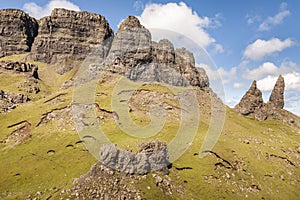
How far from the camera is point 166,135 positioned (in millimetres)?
104312

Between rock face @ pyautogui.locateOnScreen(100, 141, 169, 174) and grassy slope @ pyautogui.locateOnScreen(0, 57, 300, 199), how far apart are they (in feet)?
13.3

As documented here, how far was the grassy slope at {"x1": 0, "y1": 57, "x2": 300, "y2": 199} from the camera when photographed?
75750mm

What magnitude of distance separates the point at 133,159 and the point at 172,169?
1631cm

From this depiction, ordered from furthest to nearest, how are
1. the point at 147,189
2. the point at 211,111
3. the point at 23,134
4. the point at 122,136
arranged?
the point at 211,111, the point at 23,134, the point at 122,136, the point at 147,189

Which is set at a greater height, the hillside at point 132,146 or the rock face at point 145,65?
the rock face at point 145,65

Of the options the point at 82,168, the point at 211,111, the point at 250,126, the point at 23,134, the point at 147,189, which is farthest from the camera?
the point at 250,126

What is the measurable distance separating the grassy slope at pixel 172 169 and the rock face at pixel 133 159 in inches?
160

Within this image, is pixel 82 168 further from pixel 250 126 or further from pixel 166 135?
pixel 250 126

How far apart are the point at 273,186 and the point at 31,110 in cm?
10727

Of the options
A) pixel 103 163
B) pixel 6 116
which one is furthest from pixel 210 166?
pixel 6 116

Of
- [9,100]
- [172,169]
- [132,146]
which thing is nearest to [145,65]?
[9,100]

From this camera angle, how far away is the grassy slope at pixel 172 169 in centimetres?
7575

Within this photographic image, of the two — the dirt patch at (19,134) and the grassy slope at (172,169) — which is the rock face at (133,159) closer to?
the grassy slope at (172,169)

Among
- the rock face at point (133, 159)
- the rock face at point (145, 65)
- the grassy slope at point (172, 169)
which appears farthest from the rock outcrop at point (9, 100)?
the rock face at point (133, 159)
